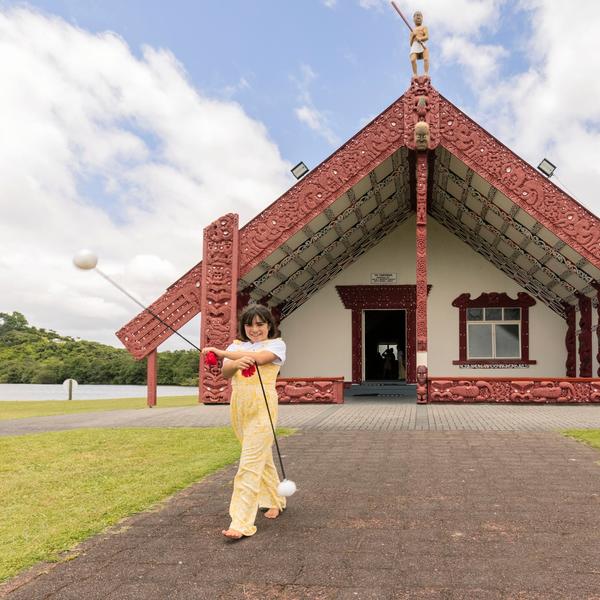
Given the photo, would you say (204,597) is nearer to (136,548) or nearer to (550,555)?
(136,548)

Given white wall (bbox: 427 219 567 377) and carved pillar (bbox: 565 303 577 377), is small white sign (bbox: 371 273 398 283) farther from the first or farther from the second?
carved pillar (bbox: 565 303 577 377)

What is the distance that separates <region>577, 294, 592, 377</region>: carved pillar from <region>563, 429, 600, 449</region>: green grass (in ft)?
25.5

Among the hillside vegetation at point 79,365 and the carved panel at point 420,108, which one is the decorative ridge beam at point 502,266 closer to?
the carved panel at point 420,108

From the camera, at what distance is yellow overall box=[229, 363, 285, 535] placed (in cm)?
373

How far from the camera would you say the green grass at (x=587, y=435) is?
7.34 metres

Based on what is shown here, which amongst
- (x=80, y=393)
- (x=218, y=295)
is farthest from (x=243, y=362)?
(x=80, y=393)

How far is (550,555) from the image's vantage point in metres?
3.27

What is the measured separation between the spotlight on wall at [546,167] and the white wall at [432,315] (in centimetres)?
464

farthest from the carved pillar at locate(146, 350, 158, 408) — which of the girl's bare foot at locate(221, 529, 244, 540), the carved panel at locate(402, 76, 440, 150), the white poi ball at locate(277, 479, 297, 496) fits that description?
the girl's bare foot at locate(221, 529, 244, 540)

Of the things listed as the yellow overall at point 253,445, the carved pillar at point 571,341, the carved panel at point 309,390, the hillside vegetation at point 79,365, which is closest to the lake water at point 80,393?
the hillside vegetation at point 79,365

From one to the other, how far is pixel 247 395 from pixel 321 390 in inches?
376

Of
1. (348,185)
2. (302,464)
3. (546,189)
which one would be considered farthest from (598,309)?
(302,464)

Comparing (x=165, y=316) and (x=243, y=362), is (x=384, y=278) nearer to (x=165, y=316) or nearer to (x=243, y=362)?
(x=165, y=316)

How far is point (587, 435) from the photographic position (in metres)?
7.95
